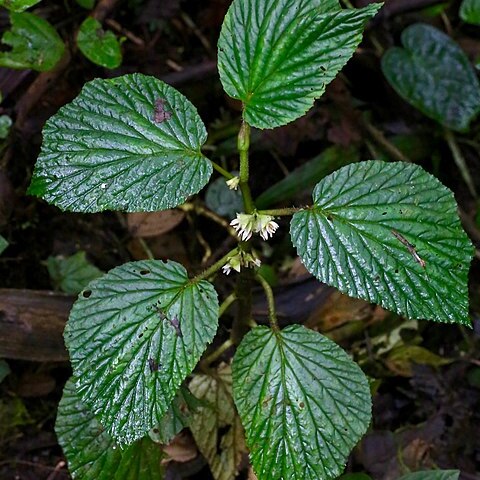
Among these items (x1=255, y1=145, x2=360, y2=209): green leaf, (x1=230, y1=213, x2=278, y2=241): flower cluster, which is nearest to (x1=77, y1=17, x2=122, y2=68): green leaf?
(x1=255, y1=145, x2=360, y2=209): green leaf

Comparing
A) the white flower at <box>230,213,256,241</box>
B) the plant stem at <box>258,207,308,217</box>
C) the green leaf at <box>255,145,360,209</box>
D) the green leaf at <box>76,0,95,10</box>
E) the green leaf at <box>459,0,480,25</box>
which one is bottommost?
the green leaf at <box>255,145,360,209</box>

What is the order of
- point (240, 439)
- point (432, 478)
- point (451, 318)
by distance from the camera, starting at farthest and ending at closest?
point (240, 439) < point (432, 478) < point (451, 318)

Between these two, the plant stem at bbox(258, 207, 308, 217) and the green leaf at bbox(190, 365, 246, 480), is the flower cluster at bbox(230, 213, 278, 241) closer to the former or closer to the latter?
the plant stem at bbox(258, 207, 308, 217)

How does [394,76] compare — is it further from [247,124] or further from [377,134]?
[247,124]

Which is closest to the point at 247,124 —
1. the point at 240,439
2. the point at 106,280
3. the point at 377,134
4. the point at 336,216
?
the point at 336,216

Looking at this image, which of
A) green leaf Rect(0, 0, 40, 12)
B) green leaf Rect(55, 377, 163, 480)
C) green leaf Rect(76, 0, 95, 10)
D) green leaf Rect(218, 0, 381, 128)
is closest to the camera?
green leaf Rect(218, 0, 381, 128)

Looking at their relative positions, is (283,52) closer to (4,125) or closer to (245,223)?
(245,223)

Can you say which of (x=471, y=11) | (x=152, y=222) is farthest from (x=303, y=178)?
(x=471, y=11)

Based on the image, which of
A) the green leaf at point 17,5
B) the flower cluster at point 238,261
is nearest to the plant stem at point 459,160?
the flower cluster at point 238,261
